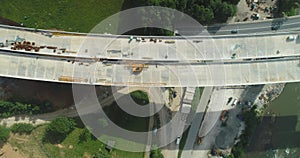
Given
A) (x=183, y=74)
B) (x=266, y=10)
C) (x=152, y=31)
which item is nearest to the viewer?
(x=183, y=74)

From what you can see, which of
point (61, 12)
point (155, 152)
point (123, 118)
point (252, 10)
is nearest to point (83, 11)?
point (61, 12)

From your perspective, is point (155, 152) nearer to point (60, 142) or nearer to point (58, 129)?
point (60, 142)

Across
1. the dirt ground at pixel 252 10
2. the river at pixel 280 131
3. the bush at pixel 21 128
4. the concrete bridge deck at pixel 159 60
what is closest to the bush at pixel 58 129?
the bush at pixel 21 128

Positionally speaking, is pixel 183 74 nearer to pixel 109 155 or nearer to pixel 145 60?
pixel 145 60

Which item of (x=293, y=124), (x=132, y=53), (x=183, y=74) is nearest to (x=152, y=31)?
(x=132, y=53)

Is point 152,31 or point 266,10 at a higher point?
point 266,10

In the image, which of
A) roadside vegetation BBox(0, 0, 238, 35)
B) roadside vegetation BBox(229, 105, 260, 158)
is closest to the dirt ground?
roadside vegetation BBox(0, 0, 238, 35)
